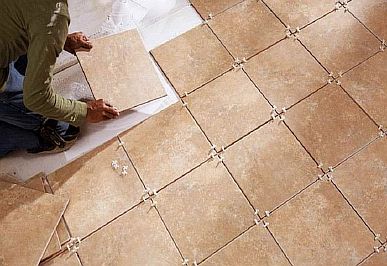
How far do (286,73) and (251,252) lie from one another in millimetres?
680

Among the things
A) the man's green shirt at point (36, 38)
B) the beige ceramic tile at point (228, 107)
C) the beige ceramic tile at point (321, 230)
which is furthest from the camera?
the beige ceramic tile at point (228, 107)

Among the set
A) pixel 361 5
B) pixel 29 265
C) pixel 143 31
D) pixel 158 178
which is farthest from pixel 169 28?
pixel 29 265

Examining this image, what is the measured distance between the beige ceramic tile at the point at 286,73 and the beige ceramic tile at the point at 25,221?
820 mm

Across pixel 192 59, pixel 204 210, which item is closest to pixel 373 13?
pixel 192 59

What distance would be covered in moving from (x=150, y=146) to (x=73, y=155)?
0.90 ft

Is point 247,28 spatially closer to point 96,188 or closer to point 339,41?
point 339,41

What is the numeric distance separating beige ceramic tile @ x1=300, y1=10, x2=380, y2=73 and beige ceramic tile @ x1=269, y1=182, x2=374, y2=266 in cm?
50

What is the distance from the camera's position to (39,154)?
5.78ft

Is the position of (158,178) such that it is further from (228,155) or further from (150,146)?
(228,155)

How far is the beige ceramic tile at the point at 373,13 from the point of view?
192 centimetres

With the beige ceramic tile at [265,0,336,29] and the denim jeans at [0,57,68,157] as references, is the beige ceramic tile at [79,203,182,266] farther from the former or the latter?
the beige ceramic tile at [265,0,336,29]

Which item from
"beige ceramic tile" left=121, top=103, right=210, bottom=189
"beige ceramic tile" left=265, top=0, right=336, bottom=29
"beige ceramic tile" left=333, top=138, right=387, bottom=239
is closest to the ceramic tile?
"beige ceramic tile" left=265, top=0, right=336, bottom=29

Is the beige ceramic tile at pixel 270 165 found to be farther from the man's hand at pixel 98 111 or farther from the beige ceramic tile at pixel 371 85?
the man's hand at pixel 98 111

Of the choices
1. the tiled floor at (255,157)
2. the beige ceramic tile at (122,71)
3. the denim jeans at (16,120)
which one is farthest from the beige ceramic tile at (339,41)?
the denim jeans at (16,120)
